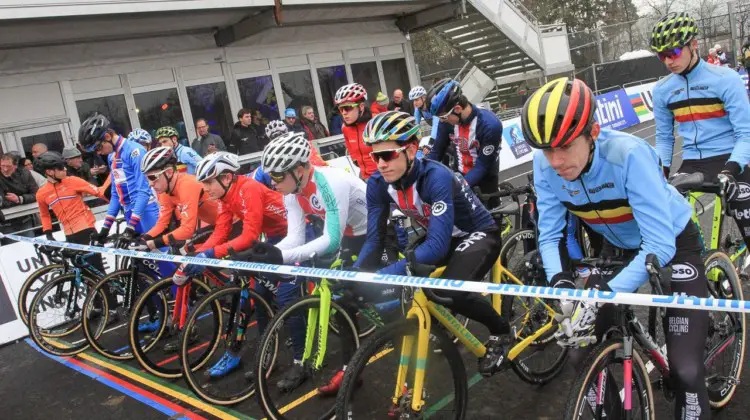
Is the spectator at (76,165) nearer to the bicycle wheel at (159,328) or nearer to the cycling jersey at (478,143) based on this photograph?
the bicycle wheel at (159,328)

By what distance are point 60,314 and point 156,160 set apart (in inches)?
112

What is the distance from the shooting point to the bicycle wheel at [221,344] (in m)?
4.54

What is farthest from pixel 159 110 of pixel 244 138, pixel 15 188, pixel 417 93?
pixel 417 93

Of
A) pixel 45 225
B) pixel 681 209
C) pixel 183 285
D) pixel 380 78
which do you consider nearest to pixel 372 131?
pixel 681 209

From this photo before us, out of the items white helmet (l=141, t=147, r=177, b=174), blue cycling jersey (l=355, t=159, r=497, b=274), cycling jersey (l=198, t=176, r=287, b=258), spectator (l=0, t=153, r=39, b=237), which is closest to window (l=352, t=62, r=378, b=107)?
spectator (l=0, t=153, r=39, b=237)

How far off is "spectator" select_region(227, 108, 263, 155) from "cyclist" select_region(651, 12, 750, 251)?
31.3ft

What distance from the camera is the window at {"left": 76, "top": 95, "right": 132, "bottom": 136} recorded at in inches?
516

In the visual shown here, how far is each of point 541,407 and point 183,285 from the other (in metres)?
3.28

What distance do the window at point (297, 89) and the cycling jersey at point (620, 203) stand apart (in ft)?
48.9

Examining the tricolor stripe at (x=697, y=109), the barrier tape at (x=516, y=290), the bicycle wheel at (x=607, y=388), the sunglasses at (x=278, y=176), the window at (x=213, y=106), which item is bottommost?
the bicycle wheel at (x=607, y=388)

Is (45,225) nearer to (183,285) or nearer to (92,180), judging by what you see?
(183,285)

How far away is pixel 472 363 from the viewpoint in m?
4.68

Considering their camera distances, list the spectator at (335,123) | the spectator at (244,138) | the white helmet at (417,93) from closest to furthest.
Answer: the white helmet at (417,93), the spectator at (244,138), the spectator at (335,123)

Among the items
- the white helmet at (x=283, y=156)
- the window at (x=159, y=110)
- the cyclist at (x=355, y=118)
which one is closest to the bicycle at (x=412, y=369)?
the white helmet at (x=283, y=156)
